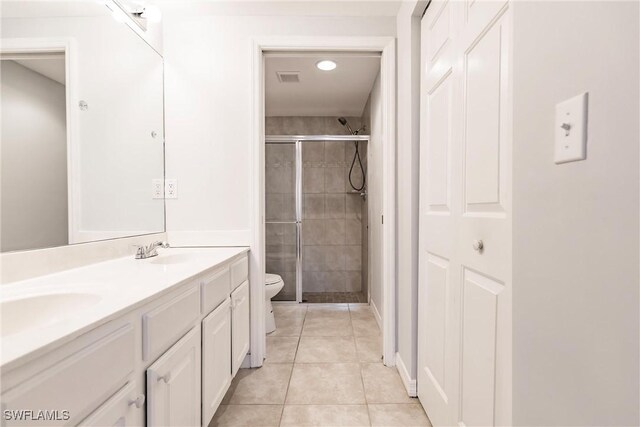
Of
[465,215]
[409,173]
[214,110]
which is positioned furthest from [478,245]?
[214,110]

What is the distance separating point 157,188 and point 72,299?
3.65 ft

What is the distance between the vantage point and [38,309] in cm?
81

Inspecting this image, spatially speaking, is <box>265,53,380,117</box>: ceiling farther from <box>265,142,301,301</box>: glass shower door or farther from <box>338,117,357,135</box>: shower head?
<box>265,142,301,301</box>: glass shower door

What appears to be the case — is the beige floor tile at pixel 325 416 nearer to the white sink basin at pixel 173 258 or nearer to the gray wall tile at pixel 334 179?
the white sink basin at pixel 173 258

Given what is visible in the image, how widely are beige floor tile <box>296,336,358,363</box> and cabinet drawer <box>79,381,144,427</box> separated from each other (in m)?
1.36

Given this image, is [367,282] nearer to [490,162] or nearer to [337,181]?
[337,181]

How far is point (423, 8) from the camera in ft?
4.93

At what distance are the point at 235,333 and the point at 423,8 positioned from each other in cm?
197

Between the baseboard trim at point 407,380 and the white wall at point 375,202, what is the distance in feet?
2.41

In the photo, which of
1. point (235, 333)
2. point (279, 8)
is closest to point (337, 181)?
point (279, 8)

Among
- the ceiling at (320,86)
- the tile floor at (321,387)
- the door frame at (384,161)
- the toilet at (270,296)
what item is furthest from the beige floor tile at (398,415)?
the ceiling at (320,86)

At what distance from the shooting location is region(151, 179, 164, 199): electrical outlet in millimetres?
1800

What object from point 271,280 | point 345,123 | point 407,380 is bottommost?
point 407,380

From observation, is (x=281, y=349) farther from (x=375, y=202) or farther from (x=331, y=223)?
(x=331, y=223)
